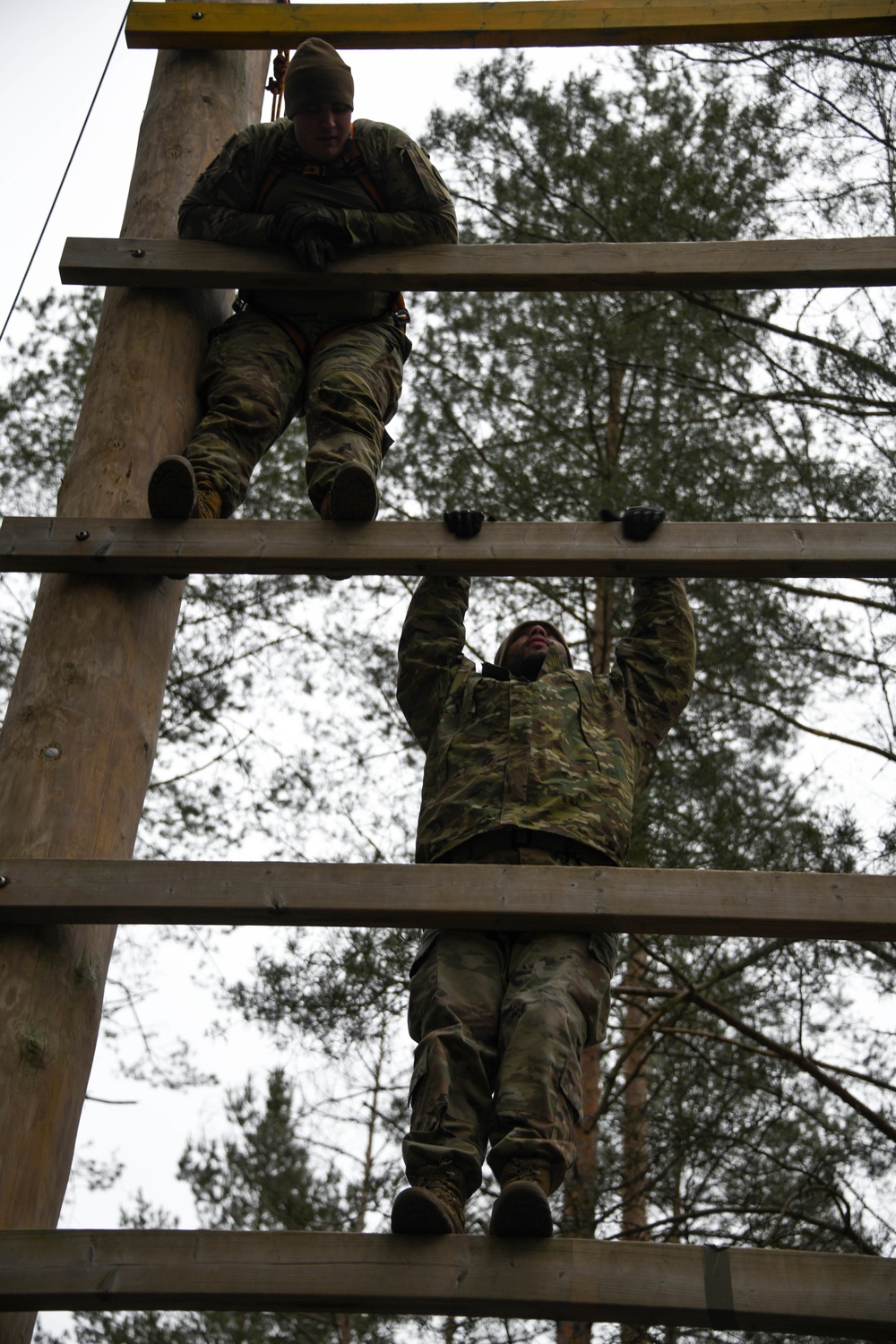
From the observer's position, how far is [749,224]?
29.5 ft

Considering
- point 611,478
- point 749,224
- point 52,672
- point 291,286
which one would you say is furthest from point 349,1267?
point 749,224

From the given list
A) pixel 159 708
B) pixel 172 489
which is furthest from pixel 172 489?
pixel 159 708

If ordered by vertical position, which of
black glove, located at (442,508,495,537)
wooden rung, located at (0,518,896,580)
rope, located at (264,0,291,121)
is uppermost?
rope, located at (264,0,291,121)

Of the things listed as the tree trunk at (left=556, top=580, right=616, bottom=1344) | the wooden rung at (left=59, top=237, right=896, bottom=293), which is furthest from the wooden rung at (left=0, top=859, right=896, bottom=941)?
the tree trunk at (left=556, top=580, right=616, bottom=1344)

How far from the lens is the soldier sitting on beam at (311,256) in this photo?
3973 millimetres

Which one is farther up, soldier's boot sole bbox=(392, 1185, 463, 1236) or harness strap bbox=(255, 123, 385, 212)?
harness strap bbox=(255, 123, 385, 212)

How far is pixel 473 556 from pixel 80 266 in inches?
52.3

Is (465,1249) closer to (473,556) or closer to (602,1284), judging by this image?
(602,1284)

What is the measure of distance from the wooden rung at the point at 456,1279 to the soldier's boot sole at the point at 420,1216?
19 millimetres

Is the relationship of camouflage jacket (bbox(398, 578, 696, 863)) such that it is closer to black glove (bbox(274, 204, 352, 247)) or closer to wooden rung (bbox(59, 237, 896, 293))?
wooden rung (bbox(59, 237, 896, 293))

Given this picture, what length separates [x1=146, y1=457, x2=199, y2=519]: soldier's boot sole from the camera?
11.3 feet

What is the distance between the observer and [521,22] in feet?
15.2

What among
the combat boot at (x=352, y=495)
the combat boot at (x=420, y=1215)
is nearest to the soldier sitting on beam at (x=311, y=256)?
the combat boot at (x=352, y=495)

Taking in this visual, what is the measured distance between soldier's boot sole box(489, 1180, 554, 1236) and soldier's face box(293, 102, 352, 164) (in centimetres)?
274
